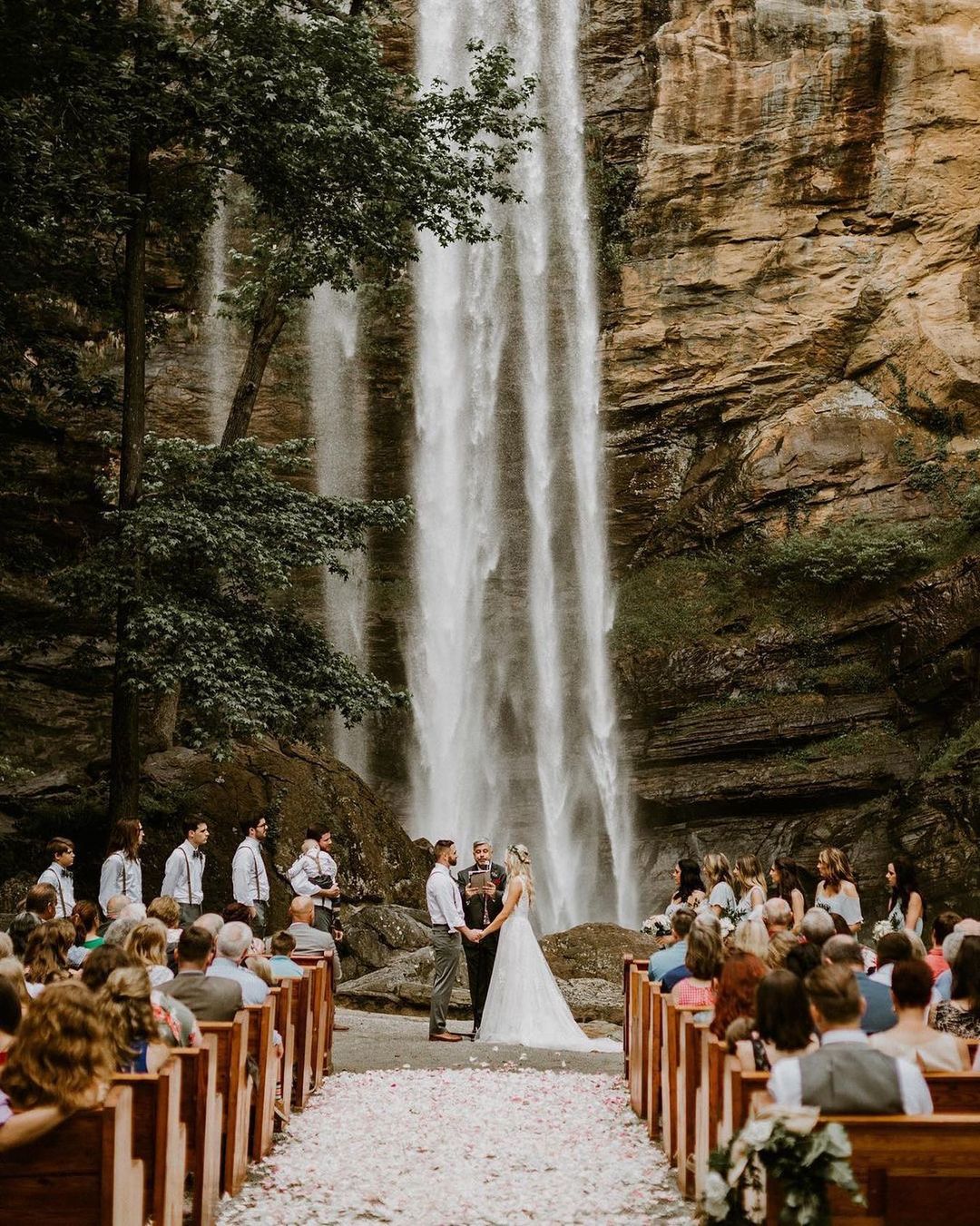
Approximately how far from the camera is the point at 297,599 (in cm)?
2861

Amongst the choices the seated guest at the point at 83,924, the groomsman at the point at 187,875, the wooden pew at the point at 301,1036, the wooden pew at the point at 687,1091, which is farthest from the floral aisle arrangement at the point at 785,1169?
the groomsman at the point at 187,875

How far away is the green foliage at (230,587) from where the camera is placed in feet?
53.7

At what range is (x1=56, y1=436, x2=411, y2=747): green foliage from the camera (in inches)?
645

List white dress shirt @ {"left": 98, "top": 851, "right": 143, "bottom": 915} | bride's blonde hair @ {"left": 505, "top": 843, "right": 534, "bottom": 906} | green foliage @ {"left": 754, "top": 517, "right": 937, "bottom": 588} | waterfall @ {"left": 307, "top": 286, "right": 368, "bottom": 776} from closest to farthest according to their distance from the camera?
bride's blonde hair @ {"left": 505, "top": 843, "right": 534, "bottom": 906}, white dress shirt @ {"left": 98, "top": 851, "right": 143, "bottom": 915}, green foliage @ {"left": 754, "top": 517, "right": 937, "bottom": 588}, waterfall @ {"left": 307, "top": 286, "right": 368, "bottom": 776}

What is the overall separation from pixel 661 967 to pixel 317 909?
17.7 feet

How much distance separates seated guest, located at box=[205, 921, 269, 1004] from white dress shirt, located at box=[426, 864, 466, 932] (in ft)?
13.0

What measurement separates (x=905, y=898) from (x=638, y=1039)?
3.54 meters

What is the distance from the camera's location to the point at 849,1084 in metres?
4.85

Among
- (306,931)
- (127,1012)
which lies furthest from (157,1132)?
(306,931)

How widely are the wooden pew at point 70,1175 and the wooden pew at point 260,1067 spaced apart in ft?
8.72

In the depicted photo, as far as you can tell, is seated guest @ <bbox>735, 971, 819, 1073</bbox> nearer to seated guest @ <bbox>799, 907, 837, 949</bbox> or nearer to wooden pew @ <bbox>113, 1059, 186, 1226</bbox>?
wooden pew @ <bbox>113, 1059, 186, 1226</bbox>

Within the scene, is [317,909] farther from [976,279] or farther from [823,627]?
[976,279]

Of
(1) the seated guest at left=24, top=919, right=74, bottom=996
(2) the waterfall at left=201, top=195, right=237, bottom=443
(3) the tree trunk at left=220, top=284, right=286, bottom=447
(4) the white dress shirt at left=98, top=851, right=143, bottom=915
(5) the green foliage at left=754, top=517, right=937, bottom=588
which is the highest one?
(2) the waterfall at left=201, top=195, right=237, bottom=443

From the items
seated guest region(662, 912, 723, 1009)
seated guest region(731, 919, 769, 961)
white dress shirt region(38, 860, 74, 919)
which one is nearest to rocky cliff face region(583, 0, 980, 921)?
white dress shirt region(38, 860, 74, 919)
